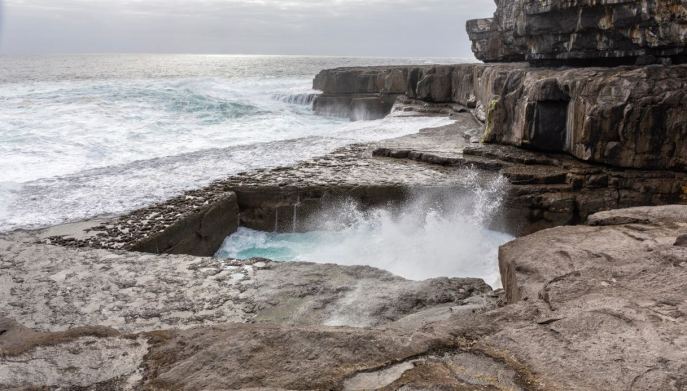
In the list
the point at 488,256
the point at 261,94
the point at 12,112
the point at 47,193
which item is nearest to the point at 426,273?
the point at 488,256

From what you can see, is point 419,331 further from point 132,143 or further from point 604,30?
point 132,143

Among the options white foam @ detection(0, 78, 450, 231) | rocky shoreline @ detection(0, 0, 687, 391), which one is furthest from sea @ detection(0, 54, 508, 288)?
rocky shoreline @ detection(0, 0, 687, 391)

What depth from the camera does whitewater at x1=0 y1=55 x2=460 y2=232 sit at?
834 cm

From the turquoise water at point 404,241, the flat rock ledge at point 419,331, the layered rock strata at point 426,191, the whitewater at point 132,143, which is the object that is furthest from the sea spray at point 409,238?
the flat rock ledge at point 419,331

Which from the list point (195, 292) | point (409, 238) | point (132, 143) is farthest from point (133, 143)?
point (195, 292)

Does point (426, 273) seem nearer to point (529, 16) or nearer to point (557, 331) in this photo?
point (557, 331)

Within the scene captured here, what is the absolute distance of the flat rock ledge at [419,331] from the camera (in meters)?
2.26

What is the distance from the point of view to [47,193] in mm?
8586

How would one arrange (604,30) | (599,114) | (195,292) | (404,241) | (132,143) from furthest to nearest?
(132,143) < (604,30) < (599,114) < (404,241) < (195,292)

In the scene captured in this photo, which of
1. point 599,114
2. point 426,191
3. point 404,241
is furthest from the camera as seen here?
point 599,114

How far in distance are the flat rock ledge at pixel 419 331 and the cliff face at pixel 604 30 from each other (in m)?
6.97

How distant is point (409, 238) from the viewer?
26.8ft

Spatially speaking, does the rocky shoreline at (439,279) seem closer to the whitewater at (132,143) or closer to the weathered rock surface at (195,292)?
the weathered rock surface at (195,292)

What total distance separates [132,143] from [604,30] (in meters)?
12.7
